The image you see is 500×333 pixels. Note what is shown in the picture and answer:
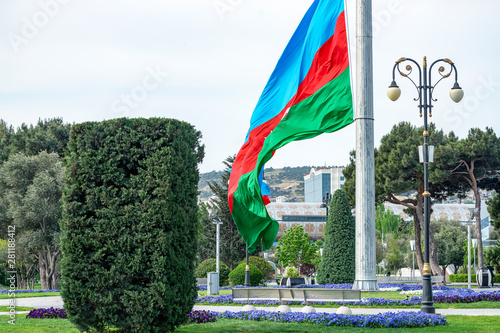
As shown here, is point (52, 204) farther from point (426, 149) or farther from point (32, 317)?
point (426, 149)

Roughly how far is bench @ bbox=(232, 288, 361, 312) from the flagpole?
884 mm

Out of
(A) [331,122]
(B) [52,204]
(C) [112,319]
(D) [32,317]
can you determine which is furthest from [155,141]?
(B) [52,204]

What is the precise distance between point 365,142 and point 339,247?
10.9m

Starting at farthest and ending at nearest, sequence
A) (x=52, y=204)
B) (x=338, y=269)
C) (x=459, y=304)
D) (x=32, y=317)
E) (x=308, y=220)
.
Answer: (x=308, y=220) → (x=52, y=204) → (x=338, y=269) → (x=459, y=304) → (x=32, y=317)

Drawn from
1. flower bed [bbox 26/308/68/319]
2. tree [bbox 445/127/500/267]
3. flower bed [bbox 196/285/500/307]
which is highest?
tree [bbox 445/127/500/267]

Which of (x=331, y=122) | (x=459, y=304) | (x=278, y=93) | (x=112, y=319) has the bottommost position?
(x=459, y=304)

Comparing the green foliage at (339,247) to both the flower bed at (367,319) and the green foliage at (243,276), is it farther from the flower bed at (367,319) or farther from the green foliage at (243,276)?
the flower bed at (367,319)

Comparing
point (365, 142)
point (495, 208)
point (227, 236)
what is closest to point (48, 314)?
point (365, 142)

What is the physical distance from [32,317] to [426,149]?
10441mm

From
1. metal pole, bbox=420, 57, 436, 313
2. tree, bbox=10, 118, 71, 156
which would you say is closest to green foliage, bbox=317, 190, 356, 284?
metal pole, bbox=420, 57, 436, 313

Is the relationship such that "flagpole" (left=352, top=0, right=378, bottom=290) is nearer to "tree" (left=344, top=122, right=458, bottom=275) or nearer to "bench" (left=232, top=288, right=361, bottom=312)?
"bench" (left=232, top=288, right=361, bottom=312)

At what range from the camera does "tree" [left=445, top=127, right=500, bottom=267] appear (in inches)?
1540

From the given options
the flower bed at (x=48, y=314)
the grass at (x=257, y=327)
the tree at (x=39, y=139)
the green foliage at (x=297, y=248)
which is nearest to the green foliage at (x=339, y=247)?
the grass at (x=257, y=327)

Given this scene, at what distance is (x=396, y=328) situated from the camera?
12.2m
